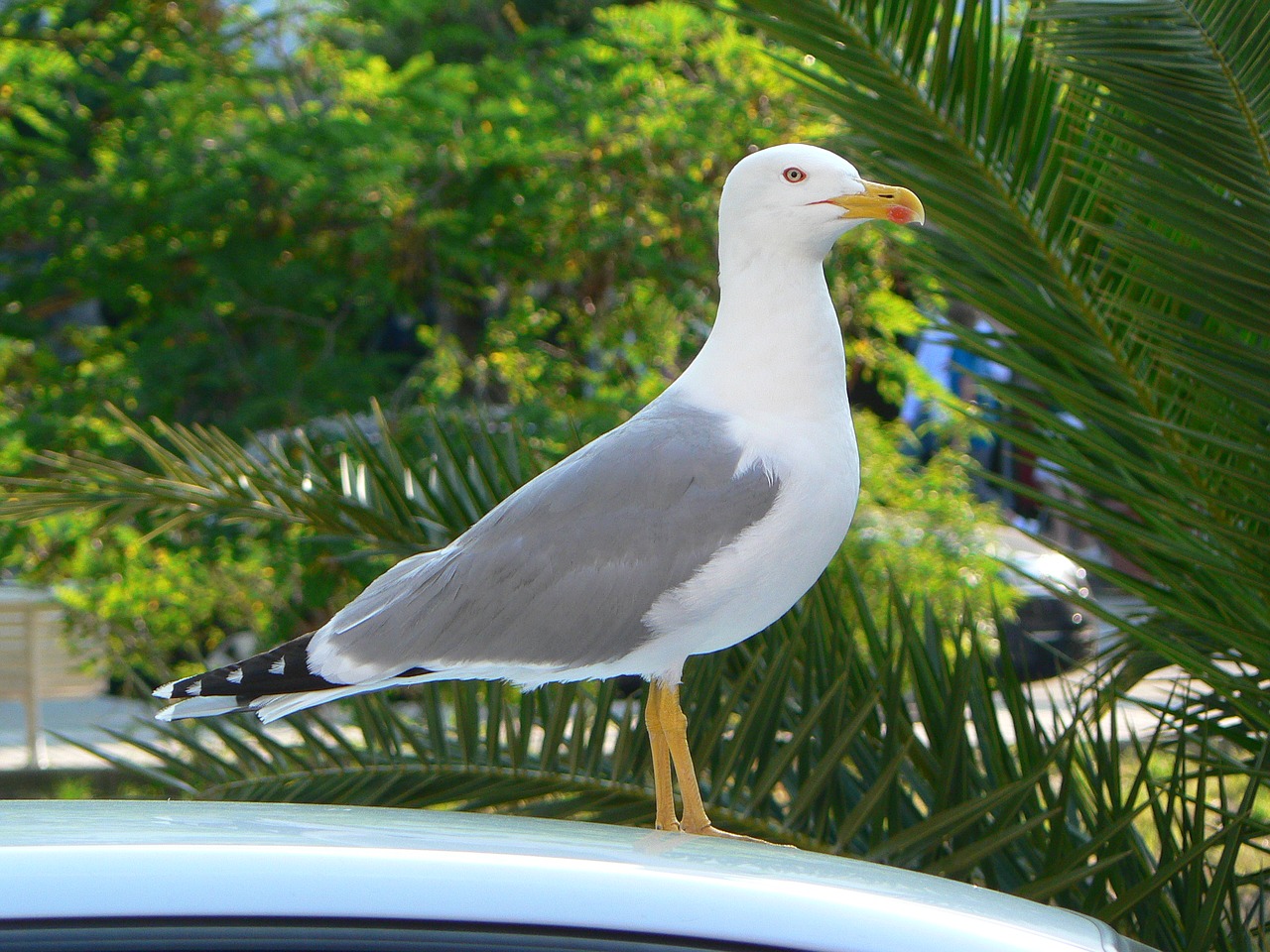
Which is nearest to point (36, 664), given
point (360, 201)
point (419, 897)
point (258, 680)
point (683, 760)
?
point (360, 201)

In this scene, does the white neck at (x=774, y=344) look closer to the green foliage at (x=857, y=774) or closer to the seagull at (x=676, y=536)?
the seagull at (x=676, y=536)

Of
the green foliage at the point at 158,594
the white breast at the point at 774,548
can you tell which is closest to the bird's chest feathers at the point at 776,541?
the white breast at the point at 774,548

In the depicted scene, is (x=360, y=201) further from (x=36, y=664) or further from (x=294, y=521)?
(x=294, y=521)

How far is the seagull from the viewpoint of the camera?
69.3 inches

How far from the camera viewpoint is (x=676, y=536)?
5.87ft

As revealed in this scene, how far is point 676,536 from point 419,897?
0.74m

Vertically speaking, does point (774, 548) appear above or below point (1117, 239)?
below

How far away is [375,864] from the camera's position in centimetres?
117

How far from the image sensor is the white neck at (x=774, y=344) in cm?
182

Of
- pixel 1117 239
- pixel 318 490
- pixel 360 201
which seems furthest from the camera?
pixel 360 201

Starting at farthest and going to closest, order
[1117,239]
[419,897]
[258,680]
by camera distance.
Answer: [1117,239], [258,680], [419,897]

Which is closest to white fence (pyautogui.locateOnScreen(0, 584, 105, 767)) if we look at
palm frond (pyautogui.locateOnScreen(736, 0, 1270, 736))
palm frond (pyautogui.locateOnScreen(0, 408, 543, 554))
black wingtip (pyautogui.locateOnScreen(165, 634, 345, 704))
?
palm frond (pyautogui.locateOnScreen(0, 408, 543, 554))

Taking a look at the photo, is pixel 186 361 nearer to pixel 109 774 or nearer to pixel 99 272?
pixel 99 272

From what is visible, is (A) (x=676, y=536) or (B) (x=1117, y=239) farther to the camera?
(B) (x=1117, y=239)
